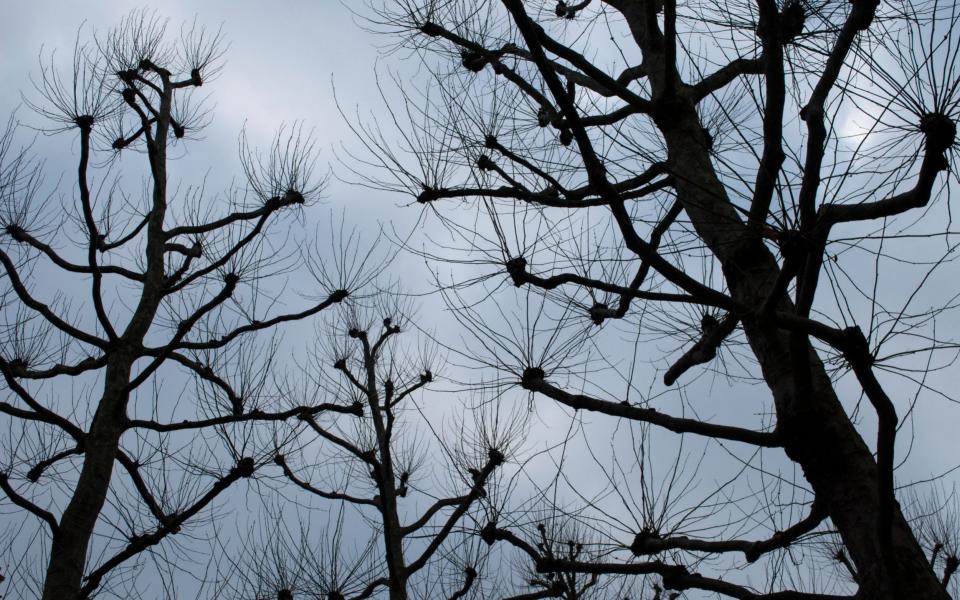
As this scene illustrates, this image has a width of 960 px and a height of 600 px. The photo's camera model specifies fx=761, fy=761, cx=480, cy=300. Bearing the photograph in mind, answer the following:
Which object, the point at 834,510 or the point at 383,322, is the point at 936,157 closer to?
the point at 834,510

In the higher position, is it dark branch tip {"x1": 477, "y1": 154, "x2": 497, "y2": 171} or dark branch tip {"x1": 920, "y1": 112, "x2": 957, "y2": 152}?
dark branch tip {"x1": 477, "y1": 154, "x2": 497, "y2": 171}

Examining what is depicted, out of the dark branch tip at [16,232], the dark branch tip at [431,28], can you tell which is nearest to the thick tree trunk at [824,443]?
the dark branch tip at [431,28]

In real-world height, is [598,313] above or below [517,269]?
above

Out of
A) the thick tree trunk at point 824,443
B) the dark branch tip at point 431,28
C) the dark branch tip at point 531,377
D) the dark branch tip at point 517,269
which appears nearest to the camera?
the thick tree trunk at point 824,443

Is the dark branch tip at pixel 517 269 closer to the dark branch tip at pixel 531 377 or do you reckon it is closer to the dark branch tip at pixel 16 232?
the dark branch tip at pixel 531 377

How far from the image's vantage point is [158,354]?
563 centimetres

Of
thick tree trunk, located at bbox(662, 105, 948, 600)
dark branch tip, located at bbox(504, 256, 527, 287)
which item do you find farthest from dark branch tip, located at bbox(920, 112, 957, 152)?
dark branch tip, located at bbox(504, 256, 527, 287)

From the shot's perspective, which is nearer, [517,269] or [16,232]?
[517,269]

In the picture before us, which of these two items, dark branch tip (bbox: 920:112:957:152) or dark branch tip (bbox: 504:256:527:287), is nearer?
dark branch tip (bbox: 920:112:957:152)

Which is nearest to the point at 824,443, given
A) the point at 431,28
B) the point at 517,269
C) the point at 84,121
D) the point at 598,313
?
the point at 517,269

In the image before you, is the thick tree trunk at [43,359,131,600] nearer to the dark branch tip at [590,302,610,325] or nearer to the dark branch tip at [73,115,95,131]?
the dark branch tip at [73,115,95,131]

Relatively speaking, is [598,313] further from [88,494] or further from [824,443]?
[88,494]

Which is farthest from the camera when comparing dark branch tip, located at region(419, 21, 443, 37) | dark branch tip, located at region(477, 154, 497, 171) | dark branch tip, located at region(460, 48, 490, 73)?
dark branch tip, located at region(460, 48, 490, 73)

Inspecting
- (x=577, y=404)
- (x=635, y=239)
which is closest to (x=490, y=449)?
(x=577, y=404)
